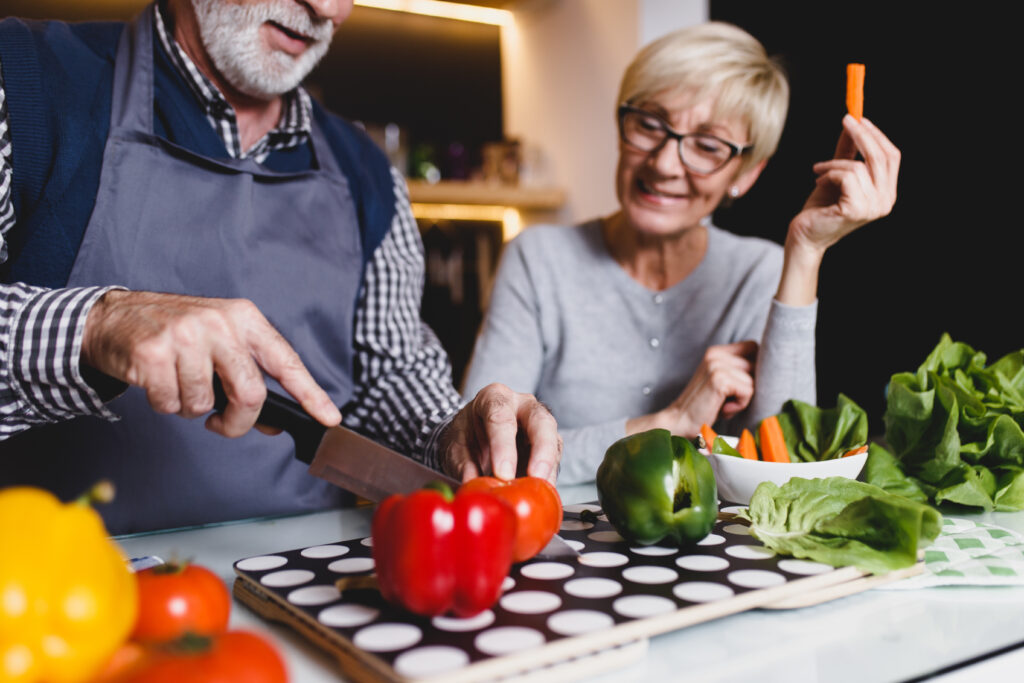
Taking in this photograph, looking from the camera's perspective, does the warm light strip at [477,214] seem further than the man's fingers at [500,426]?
Yes

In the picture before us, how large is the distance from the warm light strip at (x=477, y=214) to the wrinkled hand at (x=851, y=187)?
1.96 m

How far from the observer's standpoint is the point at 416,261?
1.47m

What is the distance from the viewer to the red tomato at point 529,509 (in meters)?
0.72

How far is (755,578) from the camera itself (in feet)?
2.27

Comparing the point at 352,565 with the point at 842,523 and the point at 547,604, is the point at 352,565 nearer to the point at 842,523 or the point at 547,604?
the point at 547,604

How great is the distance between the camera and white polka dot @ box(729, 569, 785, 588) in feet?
2.22

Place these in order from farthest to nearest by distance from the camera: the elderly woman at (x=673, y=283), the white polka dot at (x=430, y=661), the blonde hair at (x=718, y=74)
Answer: the blonde hair at (x=718, y=74) < the elderly woman at (x=673, y=283) < the white polka dot at (x=430, y=661)

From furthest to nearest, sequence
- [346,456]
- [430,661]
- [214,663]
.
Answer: [346,456] < [430,661] < [214,663]

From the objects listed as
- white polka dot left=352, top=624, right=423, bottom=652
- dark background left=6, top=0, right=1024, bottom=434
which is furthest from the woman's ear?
white polka dot left=352, top=624, right=423, bottom=652

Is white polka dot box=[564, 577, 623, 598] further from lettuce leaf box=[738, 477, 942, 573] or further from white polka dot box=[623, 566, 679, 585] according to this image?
lettuce leaf box=[738, 477, 942, 573]

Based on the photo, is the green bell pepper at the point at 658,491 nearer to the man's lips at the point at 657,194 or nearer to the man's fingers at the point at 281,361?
the man's fingers at the point at 281,361

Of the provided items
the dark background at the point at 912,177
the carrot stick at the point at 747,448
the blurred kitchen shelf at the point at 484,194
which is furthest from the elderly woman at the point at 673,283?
the blurred kitchen shelf at the point at 484,194

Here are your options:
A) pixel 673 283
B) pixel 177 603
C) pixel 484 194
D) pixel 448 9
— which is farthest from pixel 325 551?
pixel 448 9

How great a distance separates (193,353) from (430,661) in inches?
14.1
